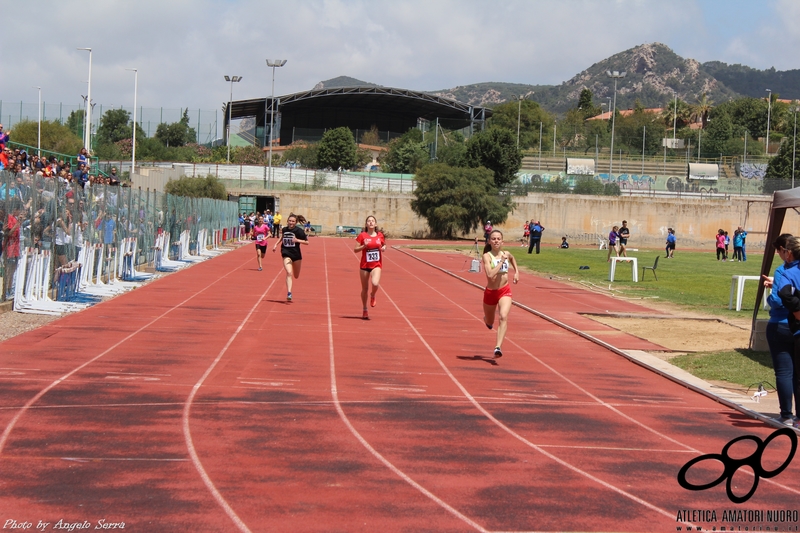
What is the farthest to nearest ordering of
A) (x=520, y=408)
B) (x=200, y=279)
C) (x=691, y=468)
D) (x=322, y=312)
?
(x=200, y=279)
(x=322, y=312)
(x=520, y=408)
(x=691, y=468)

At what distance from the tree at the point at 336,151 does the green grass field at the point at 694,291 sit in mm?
56913

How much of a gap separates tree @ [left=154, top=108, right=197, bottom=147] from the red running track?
9625 cm

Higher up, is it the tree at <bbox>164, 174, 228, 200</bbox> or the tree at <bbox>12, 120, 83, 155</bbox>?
the tree at <bbox>12, 120, 83, 155</bbox>

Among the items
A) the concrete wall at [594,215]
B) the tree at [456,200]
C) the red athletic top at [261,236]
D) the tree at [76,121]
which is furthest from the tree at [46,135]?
the red athletic top at [261,236]

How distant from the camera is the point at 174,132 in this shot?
352 feet

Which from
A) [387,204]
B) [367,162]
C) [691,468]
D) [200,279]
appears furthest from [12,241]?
[367,162]

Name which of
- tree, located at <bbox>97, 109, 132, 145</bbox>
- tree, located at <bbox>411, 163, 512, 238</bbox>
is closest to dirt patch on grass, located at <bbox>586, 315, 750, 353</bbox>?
tree, located at <bbox>411, 163, 512, 238</bbox>

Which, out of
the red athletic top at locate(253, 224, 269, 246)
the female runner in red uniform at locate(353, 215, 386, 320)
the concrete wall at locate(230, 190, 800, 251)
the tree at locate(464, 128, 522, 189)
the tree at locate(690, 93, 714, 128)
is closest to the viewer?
the female runner in red uniform at locate(353, 215, 386, 320)

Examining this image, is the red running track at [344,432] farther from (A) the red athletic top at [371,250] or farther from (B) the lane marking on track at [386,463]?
(A) the red athletic top at [371,250]

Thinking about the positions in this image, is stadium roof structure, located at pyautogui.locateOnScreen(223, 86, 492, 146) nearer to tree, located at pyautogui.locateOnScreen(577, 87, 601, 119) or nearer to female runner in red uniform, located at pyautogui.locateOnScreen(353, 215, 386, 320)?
tree, located at pyautogui.locateOnScreen(577, 87, 601, 119)

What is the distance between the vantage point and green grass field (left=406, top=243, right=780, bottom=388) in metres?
11.9

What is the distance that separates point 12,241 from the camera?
1497cm

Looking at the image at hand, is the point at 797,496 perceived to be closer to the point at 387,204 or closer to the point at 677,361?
the point at 677,361

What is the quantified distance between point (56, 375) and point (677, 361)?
8.50 metres
